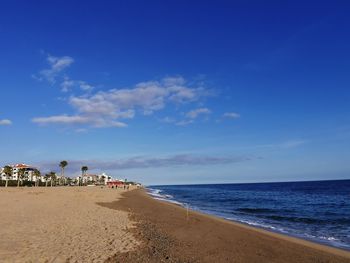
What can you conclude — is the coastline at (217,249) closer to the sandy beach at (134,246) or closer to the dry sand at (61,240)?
the sandy beach at (134,246)

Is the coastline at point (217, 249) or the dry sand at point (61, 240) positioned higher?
the dry sand at point (61, 240)

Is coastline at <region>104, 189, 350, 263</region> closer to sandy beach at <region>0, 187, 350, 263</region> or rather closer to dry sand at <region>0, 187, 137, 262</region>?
sandy beach at <region>0, 187, 350, 263</region>

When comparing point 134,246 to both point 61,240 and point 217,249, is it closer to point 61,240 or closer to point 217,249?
point 61,240

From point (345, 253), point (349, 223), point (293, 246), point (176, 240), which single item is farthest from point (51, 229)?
point (349, 223)

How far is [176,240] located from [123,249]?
11.3ft

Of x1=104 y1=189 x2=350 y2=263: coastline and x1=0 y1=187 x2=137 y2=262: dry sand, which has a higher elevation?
x1=0 y1=187 x2=137 y2=262: dry sand

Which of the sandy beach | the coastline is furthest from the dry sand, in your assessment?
the coastline

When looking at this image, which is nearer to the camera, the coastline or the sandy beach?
A: the sandy beach

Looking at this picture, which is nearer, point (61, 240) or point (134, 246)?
point (134, 246)

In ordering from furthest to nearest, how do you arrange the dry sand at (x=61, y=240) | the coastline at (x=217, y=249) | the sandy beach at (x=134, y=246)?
the coastline at (x=217, y=249)
the sandy beach at (x=134, y=246)
the dry sand at (x=61, y=240)

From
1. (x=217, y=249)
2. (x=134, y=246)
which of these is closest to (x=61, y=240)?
(x=134, y=246)

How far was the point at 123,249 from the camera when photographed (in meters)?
12.3

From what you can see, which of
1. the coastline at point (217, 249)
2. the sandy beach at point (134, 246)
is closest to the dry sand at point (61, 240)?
the sandy beach at point (134, 246)

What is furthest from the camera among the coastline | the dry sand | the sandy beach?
the coastline
